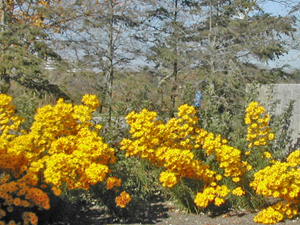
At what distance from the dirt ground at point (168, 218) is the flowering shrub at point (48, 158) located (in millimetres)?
507

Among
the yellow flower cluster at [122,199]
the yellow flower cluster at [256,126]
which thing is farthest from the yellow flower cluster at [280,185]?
the yellow flower cluster at [122,199]

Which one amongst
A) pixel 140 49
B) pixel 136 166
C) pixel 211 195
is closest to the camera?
pixel 211 195

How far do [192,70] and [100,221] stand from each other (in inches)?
322

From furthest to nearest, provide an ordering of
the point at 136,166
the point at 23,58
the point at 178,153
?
1. the point at 23,58
2. the point at 136,166
3. the point at 178,153

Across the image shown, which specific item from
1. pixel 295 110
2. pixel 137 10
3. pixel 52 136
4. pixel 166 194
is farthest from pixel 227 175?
pixel 137 10

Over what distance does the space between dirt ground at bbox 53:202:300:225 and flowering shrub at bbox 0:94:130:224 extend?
1.66 feet

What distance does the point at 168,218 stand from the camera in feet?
15.0

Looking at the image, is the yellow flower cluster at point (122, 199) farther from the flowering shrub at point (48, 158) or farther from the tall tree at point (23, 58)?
the tall tree at point (23, 58)

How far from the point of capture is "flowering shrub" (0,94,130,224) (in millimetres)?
3635

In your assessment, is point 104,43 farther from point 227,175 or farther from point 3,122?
point 227,175

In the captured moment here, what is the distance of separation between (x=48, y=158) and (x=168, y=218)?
158cm

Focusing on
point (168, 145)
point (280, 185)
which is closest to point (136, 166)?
point (168, 145)

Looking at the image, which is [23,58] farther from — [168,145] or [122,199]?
[122,199]

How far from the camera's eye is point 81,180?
Answer: 381cm
